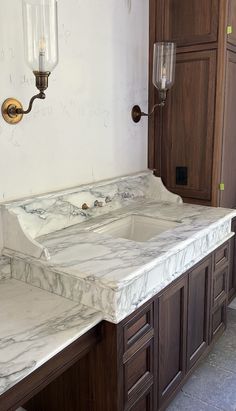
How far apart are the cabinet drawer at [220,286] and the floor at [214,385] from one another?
0.98 feet

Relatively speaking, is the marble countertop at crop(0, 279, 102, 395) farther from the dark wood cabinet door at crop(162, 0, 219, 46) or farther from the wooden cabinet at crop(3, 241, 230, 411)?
the dark wood cabinet door at crop(162, 0, 219, 46)

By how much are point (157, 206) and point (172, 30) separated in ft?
3.40

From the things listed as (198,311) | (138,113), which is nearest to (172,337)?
(198,311)

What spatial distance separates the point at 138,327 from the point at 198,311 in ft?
1.97

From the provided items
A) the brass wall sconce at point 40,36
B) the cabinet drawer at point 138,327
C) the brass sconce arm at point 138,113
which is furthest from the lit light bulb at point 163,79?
the cabinet drawer at point 138,327

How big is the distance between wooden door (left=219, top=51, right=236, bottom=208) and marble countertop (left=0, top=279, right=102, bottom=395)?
1381 mm

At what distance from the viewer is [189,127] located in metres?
2.38

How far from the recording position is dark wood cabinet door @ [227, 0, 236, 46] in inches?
85.7

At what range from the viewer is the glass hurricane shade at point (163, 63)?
2164 millimetres

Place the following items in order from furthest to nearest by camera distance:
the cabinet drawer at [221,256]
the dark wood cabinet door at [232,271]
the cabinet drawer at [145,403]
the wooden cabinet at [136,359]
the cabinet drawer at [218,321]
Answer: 1. the dark wood cabinet door at [232,271]
2. the cabinet drawer at [218,321]
3. the cabinet drawer at [221,256]
4. the cabinet drawer at [145,403]
5. the wooden cabinet at [136,359]

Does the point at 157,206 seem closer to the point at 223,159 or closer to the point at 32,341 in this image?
the point at 223,159

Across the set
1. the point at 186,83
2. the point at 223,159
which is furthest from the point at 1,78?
the point at 223,159

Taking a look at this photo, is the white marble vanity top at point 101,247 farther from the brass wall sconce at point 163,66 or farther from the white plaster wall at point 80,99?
the brass wall sconce at point 163,66

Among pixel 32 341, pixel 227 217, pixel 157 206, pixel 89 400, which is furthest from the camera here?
pixel 157 206
